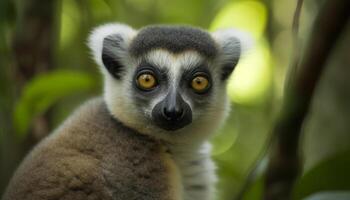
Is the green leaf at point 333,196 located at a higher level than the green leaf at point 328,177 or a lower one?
lower

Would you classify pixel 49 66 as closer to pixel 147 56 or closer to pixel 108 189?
pixel 147 56

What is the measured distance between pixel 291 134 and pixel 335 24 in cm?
28

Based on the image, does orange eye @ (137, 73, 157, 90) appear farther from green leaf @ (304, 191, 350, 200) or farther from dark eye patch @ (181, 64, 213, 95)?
green leaf @ (304, 191, 350, 200)

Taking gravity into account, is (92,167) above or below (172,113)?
below

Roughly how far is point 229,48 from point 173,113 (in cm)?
93

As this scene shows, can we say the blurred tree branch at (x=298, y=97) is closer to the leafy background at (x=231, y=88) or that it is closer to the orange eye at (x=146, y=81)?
the leafy background at (x=231, y=88)

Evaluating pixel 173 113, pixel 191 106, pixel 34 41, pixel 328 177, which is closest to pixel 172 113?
pixel 173 113

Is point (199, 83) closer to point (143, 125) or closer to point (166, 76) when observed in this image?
point (166, 76)

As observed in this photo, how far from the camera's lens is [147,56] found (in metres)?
3.80

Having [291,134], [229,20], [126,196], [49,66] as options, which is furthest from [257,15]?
[291,134]

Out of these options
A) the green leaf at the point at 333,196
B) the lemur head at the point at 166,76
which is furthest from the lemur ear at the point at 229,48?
the green leaf at the point at 333,196

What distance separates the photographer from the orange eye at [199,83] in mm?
3783

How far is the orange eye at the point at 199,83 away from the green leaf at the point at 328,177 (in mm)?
1792

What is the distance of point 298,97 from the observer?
1274 millimetres
